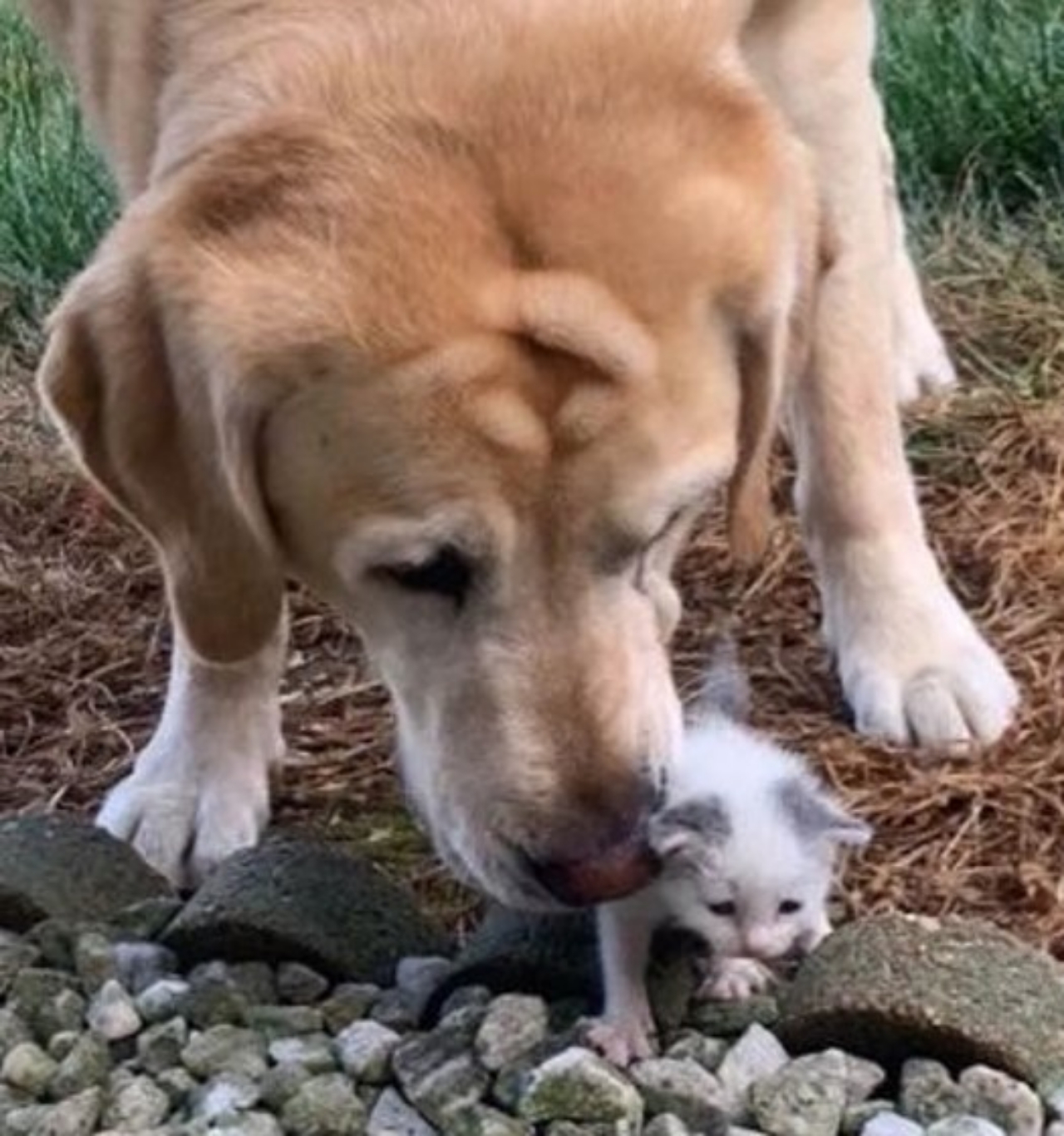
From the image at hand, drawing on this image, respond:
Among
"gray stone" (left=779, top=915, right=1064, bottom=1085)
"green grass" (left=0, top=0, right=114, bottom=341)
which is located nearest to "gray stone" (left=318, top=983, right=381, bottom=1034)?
"gray stone" (left=779, top=915, right=1064, bottom=1085)

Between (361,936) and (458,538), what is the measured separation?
568 mm

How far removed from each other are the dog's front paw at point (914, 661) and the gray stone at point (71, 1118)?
47.5 inches

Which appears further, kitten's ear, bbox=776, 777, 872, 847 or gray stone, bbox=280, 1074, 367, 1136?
kitten's ear, bbox=776, 777, 872, 847

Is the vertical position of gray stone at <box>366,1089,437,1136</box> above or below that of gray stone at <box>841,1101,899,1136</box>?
above

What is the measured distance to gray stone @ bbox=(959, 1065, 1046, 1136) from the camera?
292 cm

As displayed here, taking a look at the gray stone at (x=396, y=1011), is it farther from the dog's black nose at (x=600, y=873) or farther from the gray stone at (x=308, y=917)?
the dog's black nose at (x=600, y=873)

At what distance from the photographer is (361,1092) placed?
305 cm

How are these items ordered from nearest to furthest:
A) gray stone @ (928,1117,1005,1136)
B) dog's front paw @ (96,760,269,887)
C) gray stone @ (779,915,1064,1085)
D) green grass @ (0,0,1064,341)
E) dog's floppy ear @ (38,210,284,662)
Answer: gray stone @ (928,1117,1005,1136) → gray stone @ (779,915,1064,1085) → dog's floppy ear @ (38,210,284,662) → dog's front paw @ (96,760,269,887) → green grass @ (0,0,1064,341)

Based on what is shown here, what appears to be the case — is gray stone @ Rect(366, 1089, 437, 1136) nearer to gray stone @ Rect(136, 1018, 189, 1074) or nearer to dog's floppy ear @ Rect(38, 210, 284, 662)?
gray stone @ Rect(136, 1018, 189, 1074)

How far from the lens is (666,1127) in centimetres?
289

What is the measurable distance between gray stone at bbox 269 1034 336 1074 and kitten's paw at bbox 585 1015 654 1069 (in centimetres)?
27

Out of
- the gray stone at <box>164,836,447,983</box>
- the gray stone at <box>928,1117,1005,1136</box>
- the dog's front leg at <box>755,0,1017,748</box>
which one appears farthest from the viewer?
the dog's front leg at <box>755,0,1017,748</box>

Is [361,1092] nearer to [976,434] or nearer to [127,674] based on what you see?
[127,674]

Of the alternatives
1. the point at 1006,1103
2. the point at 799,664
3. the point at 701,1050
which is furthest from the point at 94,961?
the point at 799,664
